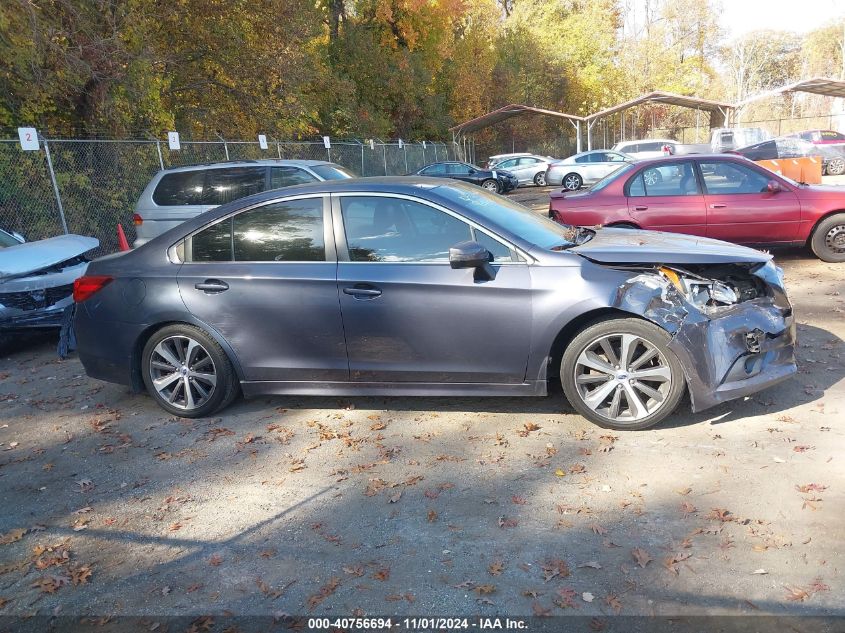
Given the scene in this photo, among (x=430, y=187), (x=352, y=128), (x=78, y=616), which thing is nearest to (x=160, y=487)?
(x=78, y=616)

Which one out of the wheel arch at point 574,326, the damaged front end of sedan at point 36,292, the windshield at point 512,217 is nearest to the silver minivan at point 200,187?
the damaged front end of sedan at point 36,292

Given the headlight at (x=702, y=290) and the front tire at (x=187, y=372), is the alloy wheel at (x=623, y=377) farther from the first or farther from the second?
the front tire at (x=187, y=372)

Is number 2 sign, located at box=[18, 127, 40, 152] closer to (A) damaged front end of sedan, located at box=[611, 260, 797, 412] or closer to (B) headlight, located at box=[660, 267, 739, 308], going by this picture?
(A) damaged front end of sedan, located at box=[611, 260, 797, 412]

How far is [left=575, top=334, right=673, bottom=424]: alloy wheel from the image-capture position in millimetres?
4340

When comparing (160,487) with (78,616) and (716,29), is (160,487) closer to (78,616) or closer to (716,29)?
(78,616)

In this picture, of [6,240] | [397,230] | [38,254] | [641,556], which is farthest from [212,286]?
[6,240]

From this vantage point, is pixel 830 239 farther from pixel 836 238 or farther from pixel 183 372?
pixel 183 372

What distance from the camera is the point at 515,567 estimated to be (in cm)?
318

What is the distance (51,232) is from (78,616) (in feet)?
38.3

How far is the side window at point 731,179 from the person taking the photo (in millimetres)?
8773

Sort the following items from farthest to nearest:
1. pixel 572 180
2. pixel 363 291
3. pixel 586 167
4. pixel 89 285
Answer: pixel 572 180 < pixel 586 167 < pixel 89 285 < pixel 363 291

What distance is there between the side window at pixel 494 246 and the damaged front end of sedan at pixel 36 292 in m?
4.83

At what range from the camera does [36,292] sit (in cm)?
747

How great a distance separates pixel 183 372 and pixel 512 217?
108 inches
